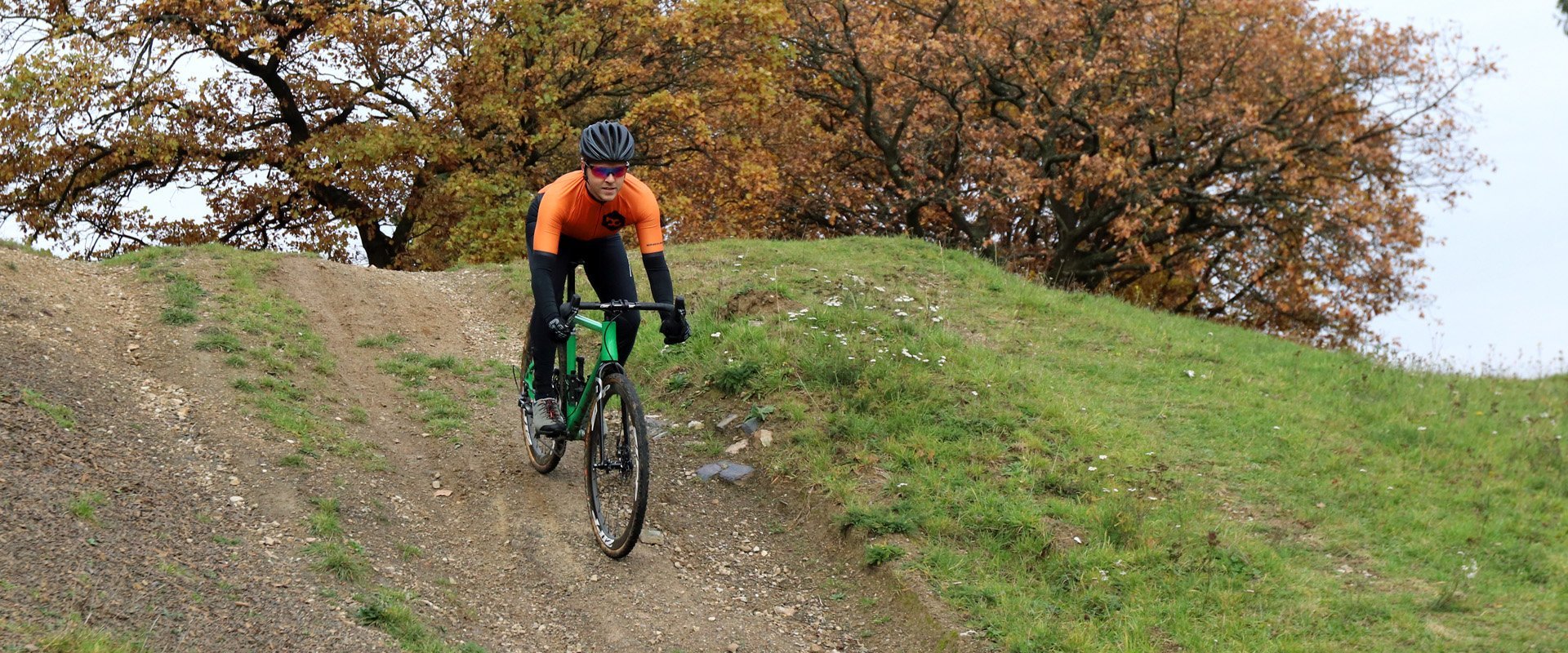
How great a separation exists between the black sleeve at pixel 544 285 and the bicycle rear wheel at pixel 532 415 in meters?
0.79

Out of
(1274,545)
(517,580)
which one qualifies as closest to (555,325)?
(517,580)

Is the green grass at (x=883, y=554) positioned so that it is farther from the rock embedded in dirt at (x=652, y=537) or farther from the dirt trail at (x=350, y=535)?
the rock embedded in dirt at (x=652, y=537)

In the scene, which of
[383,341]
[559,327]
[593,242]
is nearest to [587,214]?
[593,242]

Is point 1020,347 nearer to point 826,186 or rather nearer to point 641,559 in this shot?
point 641,559

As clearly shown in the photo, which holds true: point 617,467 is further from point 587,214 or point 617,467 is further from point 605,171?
point 605,171

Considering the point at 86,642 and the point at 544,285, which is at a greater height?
the point at 544,285

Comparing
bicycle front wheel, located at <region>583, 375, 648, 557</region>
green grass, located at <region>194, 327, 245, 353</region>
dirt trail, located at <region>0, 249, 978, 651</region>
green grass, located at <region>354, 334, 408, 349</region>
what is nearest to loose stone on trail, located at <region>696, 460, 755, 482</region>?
dirt trail, located at <region>0, 249, 978, 651</region>

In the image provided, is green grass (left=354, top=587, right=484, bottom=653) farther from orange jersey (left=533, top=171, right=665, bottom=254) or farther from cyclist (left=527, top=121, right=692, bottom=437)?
orange jersey (left=533, top=171, right=665, bottom=254)

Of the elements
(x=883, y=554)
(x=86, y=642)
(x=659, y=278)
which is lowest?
(x=86, y=642)

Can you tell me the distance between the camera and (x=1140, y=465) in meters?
8.37

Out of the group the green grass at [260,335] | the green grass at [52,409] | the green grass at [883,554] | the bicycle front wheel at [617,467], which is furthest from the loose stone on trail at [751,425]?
the green grass at [52,409]

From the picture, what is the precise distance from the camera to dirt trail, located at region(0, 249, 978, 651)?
17.6ft

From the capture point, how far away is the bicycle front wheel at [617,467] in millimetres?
6477

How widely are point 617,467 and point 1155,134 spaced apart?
17.0 metres
